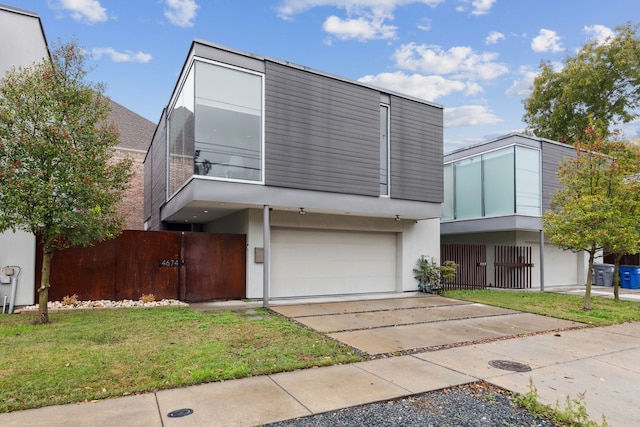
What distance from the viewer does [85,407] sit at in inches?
145

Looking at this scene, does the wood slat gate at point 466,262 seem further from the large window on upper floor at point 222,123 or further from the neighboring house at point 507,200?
the large window on upper floor at point 222,123

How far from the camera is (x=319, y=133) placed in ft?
35.0

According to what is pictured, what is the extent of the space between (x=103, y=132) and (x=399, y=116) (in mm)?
8411

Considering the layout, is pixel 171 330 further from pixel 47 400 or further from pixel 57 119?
pixel 57 119

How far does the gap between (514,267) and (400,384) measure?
12696 millimetres

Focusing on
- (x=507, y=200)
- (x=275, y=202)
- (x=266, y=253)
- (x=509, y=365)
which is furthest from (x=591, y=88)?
(x=509, y=365)

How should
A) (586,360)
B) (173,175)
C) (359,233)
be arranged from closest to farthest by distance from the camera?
1. (586,360)
2. (173,175)
3. (359,233)

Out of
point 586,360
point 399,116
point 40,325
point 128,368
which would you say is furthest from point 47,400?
point 399,116

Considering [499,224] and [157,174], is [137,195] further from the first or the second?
[499,224]

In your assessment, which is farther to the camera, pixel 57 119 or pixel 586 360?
pixel 57 119

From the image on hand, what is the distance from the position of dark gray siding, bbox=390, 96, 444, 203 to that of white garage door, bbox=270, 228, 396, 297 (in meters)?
1.96

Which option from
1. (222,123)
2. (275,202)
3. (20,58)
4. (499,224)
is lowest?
(499,224)

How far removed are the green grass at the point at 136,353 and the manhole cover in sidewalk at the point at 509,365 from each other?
1926 mm

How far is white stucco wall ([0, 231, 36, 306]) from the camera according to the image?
859cm
